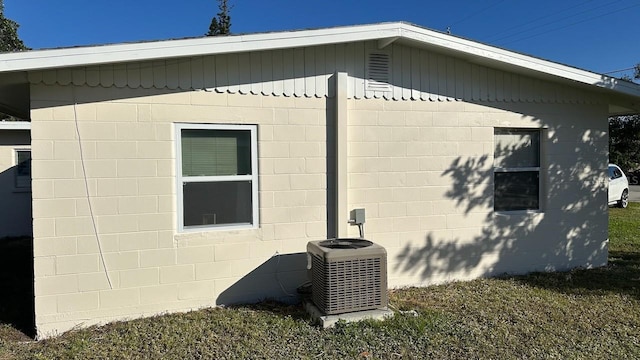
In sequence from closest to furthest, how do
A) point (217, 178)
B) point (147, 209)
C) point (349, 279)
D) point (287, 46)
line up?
point (349, 279), point (147, 209), point (287, 46), point (217, 178)

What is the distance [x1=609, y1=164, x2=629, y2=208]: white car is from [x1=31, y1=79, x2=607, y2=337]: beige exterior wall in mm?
9475

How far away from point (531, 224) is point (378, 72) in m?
3.22

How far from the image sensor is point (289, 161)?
17.4 ft

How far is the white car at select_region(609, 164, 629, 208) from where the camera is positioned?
1475cm

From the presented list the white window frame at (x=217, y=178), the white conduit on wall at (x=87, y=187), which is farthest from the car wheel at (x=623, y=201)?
the white conduit on wall at (x=87, y=187)

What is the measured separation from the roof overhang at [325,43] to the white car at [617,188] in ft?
30.2

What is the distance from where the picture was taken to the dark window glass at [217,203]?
16.3 ft

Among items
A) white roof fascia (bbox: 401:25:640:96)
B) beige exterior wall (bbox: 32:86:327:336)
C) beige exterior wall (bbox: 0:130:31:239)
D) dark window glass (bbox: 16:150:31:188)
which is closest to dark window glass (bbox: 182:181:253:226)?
beige exterior wall (bbox: 32:86:327:336)

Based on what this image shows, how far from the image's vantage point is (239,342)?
13.7 feet

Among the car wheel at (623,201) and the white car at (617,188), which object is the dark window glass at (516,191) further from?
the car wheel at (623,201)

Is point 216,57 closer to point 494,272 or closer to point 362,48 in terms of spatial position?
point 362,48

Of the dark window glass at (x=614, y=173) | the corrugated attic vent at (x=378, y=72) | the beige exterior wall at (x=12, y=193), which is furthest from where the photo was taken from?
the dark window glass at (x=614, y=173)

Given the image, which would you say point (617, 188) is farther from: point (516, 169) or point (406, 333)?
point (406, 333)

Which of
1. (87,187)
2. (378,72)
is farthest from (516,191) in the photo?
(87,187)
